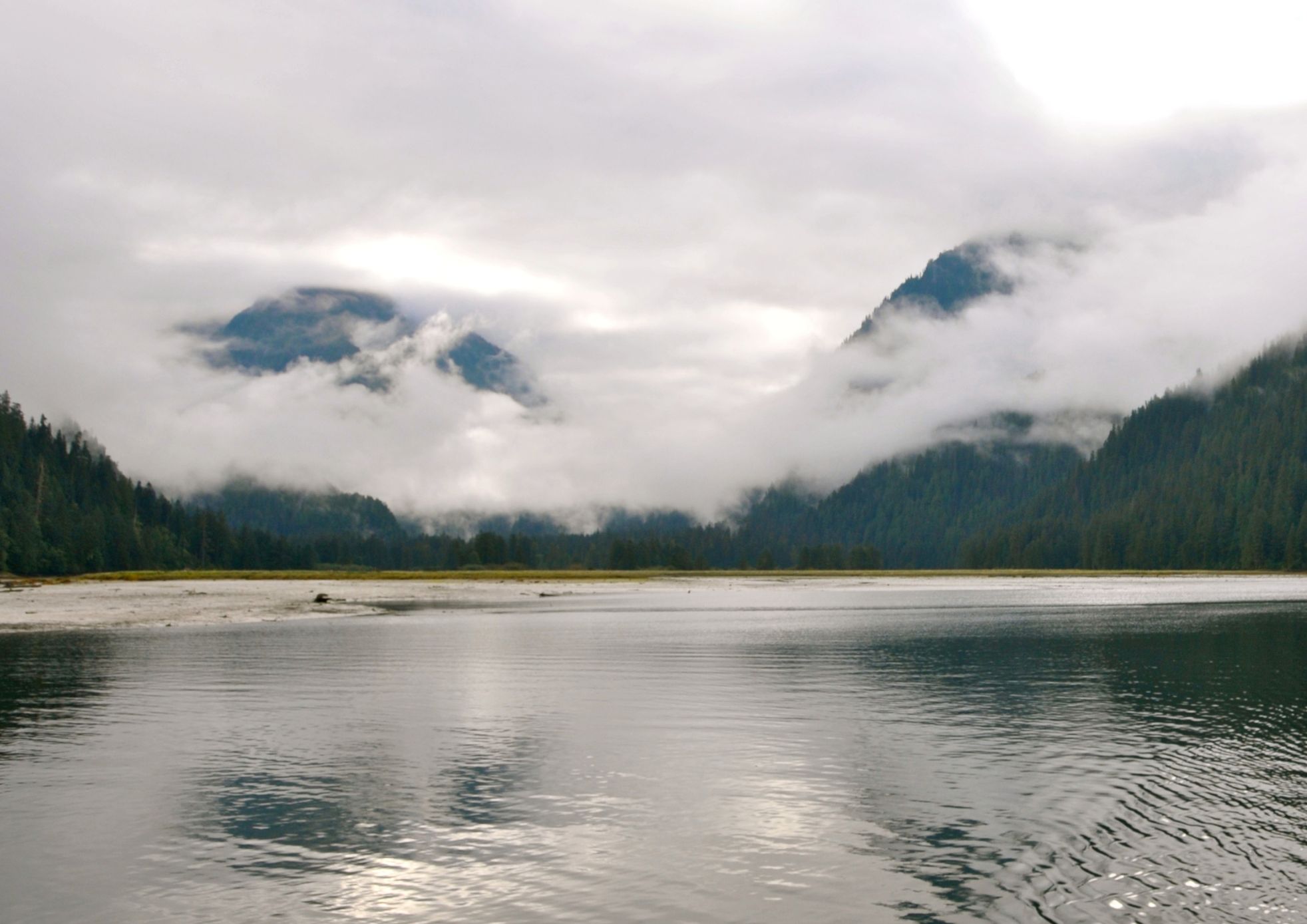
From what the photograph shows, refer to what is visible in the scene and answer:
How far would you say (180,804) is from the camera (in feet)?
97.1

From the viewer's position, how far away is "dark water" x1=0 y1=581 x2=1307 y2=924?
22.1 meters

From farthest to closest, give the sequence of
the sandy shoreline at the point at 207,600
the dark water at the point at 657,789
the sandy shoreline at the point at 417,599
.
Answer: the sandy shoreline at the point at 417,599
the sandy shoreline at the point at 207,600
the dark water at the point at 657,789

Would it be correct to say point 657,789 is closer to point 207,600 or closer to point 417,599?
point 207,600

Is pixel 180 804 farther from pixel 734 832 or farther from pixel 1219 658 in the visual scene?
pixel 1219 658

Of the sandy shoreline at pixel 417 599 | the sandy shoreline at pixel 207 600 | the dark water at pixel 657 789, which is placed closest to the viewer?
the dark water at pixel 657 789

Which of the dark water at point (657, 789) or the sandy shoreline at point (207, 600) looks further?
the sandy shoreline at point (207, 600)

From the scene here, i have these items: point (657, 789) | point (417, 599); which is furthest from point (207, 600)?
point (657, 789)

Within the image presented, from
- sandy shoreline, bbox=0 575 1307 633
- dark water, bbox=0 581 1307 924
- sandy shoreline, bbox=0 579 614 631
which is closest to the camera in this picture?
dark water, bbox=0 581 1307 924

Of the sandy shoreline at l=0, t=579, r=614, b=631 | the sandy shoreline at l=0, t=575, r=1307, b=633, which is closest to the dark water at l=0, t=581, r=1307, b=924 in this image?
the sandy shoreline at l=0, t=579, r=614, b=631

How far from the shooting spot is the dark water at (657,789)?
22078mm

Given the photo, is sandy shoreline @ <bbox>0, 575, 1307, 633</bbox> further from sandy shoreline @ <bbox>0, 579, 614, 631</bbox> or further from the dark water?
the dark water

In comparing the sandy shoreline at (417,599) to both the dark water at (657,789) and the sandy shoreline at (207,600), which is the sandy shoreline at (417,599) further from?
the dark water at (657,789)

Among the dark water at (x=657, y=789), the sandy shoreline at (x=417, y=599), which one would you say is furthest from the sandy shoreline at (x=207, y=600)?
the dark water at (x=657, y=789)

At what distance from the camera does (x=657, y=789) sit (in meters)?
31.2
